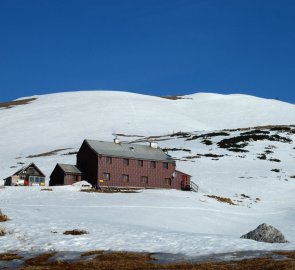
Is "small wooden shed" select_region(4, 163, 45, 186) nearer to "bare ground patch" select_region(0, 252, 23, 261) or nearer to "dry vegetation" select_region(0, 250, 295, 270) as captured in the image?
"bare ground patch" select_region(0, 252, 23, 261)

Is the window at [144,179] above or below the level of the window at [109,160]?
below

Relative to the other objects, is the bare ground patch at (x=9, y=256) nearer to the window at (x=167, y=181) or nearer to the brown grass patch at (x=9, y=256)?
the brown grass patch at (x=9, y=256)

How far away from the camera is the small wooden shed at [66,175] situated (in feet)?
218

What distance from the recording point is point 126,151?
7038cm

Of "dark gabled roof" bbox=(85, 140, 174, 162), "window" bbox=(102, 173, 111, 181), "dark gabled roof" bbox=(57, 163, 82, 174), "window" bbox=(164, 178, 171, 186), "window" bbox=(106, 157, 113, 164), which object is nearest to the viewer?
"dark gabled roof" bbox=(57, 163, 82, 174)

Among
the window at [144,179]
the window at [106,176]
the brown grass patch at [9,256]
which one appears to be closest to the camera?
the brown grass patch at [9,256]

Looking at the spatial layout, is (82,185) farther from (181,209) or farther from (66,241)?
(66,241)

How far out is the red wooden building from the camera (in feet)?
220

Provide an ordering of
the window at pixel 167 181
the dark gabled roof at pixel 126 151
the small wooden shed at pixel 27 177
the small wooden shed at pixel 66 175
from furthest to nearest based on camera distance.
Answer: the window at pixel 167 181 → the dark gabled roof at pixel 126 151 → the small wooden shed at pixel 27 177 → the small wooden shed at pixel 66 175

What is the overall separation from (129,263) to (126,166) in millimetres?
48063

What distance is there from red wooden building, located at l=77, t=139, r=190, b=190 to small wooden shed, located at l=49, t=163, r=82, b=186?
3.77 feet

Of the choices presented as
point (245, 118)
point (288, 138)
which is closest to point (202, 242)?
point (288, 138)

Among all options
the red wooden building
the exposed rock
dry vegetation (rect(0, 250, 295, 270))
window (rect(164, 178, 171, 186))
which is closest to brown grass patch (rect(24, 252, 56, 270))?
dry vegetation (rect(0, 250, 295, 270))

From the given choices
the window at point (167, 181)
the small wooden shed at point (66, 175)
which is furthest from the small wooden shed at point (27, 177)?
the window at point (167, 181)
